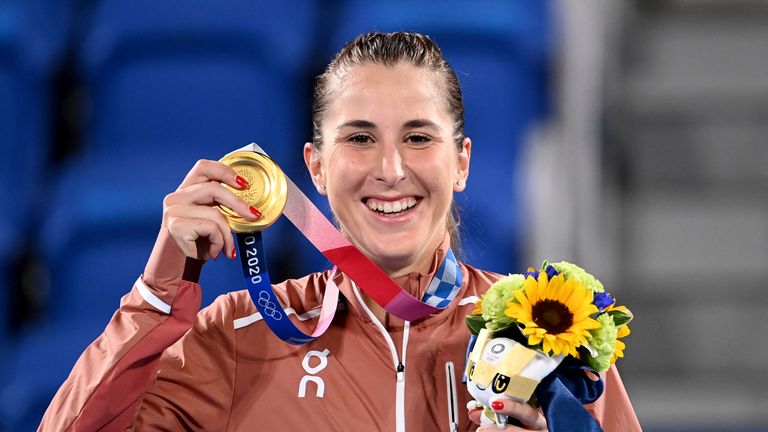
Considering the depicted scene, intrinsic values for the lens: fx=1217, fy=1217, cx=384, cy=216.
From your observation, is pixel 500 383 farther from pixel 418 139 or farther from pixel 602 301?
pixel 418 139

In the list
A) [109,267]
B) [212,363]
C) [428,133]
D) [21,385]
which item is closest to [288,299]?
[212,363]

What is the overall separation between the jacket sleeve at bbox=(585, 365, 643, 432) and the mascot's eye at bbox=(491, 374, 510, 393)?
0.77ft

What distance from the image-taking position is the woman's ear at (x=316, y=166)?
2.03m

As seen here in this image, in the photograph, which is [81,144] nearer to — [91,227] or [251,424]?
[91,227]

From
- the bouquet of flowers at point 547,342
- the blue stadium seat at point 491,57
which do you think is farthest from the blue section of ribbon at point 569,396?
the blue stadium seat at point 491,57

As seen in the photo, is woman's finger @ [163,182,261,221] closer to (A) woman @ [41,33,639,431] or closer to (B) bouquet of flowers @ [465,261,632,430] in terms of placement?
(A) woman @ [41,33,639,431]

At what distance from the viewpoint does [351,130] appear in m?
1.90

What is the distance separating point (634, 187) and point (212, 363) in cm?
203

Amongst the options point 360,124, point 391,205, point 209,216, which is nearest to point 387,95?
point 360,124

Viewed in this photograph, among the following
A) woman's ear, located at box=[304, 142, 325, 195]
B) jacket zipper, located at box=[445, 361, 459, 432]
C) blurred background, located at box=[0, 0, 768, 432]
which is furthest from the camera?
blurred background, located at box=[0, 0, 768, 432]

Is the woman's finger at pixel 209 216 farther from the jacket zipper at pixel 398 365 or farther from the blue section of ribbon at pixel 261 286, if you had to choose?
the jacket zipper at pixel 398 365

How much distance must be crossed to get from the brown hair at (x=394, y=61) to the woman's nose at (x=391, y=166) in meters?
0.16

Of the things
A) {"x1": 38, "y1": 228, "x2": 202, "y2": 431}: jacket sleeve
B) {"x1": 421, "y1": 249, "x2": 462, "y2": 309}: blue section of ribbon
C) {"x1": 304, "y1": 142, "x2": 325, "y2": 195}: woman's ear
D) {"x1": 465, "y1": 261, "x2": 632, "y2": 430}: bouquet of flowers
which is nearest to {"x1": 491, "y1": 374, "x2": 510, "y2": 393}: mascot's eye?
{"x1": 465, "y1": 261, "x2": 632, "y2": 430}: bouquet of flowers

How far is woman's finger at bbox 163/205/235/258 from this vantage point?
1.68 m
